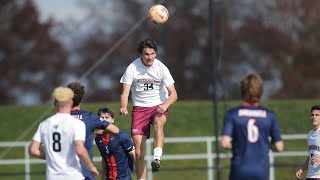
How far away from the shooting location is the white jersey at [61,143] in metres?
9.52

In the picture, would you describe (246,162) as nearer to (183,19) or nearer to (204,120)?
(204,120)

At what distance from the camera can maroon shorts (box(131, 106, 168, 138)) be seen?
1308 cm

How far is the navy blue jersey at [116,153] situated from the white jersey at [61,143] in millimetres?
3163

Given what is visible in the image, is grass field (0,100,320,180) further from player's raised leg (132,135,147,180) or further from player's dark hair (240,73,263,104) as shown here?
player's dark hair (240,73,263,104)

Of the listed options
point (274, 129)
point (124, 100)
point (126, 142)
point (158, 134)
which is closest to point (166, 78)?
point (124, 100)

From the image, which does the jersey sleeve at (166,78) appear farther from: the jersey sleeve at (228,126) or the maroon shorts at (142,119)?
the jersey sleeve at (228,126)

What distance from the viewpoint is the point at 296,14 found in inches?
1375

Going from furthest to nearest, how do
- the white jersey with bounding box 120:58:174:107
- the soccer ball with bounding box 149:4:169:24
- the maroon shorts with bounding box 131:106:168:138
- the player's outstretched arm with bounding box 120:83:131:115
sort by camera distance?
the soccer ball with bounding box 149:4:169:24
the maroon shorts with bounding box 131:106:168:138
the white jersey with bounding box 120:58:174:107
the player's outstretched arm with bounding box 120:83:131:115

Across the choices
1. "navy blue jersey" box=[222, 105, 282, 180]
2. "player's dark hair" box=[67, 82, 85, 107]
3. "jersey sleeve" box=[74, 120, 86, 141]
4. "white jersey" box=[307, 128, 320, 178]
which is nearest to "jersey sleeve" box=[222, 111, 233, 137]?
"navy blue jersey" box=[222, 105, 282, 180]

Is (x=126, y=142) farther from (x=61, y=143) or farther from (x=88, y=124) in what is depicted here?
(x=61, y=143)

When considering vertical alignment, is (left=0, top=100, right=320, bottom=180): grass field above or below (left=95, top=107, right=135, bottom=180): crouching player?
above

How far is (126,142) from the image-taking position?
42.4 ft

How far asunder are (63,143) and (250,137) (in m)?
1.89

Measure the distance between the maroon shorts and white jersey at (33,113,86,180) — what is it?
3385mm
